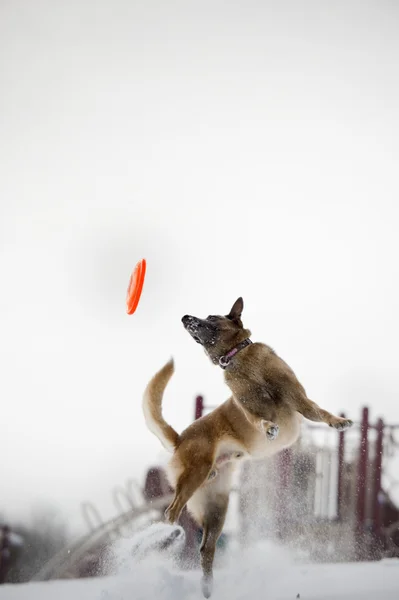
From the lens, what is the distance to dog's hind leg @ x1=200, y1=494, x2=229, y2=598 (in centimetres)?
355

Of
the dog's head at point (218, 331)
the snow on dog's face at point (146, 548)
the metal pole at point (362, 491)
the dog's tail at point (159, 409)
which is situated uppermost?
the dog's head at point (218, 331)

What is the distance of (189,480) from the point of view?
332cm

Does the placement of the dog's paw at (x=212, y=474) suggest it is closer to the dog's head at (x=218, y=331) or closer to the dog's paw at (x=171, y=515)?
the dog's paw at (x=171, y=515)

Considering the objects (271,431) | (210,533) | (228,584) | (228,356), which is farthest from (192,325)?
(228,584)

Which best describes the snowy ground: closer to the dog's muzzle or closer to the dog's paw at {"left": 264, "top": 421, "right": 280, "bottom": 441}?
the dog's paw at {"left": 264, "top": 421, "right": 280, "bottom": 441}

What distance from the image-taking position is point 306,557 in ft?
15.9

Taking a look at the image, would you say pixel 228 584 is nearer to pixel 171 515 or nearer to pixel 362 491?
pixel 171 515

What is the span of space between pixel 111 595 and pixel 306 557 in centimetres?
205

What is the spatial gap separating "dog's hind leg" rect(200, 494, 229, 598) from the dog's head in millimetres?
1046

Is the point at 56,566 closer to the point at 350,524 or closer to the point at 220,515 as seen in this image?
the point at 220,515

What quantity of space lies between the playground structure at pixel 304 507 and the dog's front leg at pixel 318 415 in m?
1.29

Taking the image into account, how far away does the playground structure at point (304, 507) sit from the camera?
4691mm


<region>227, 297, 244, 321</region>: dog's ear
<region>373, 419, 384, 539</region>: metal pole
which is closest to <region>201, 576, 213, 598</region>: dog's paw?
<region>227, 297, 244, 321</region>: dog's ear

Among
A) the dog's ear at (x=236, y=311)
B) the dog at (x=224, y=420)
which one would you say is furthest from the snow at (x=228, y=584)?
the dog's ear at (x=236, y=311)
